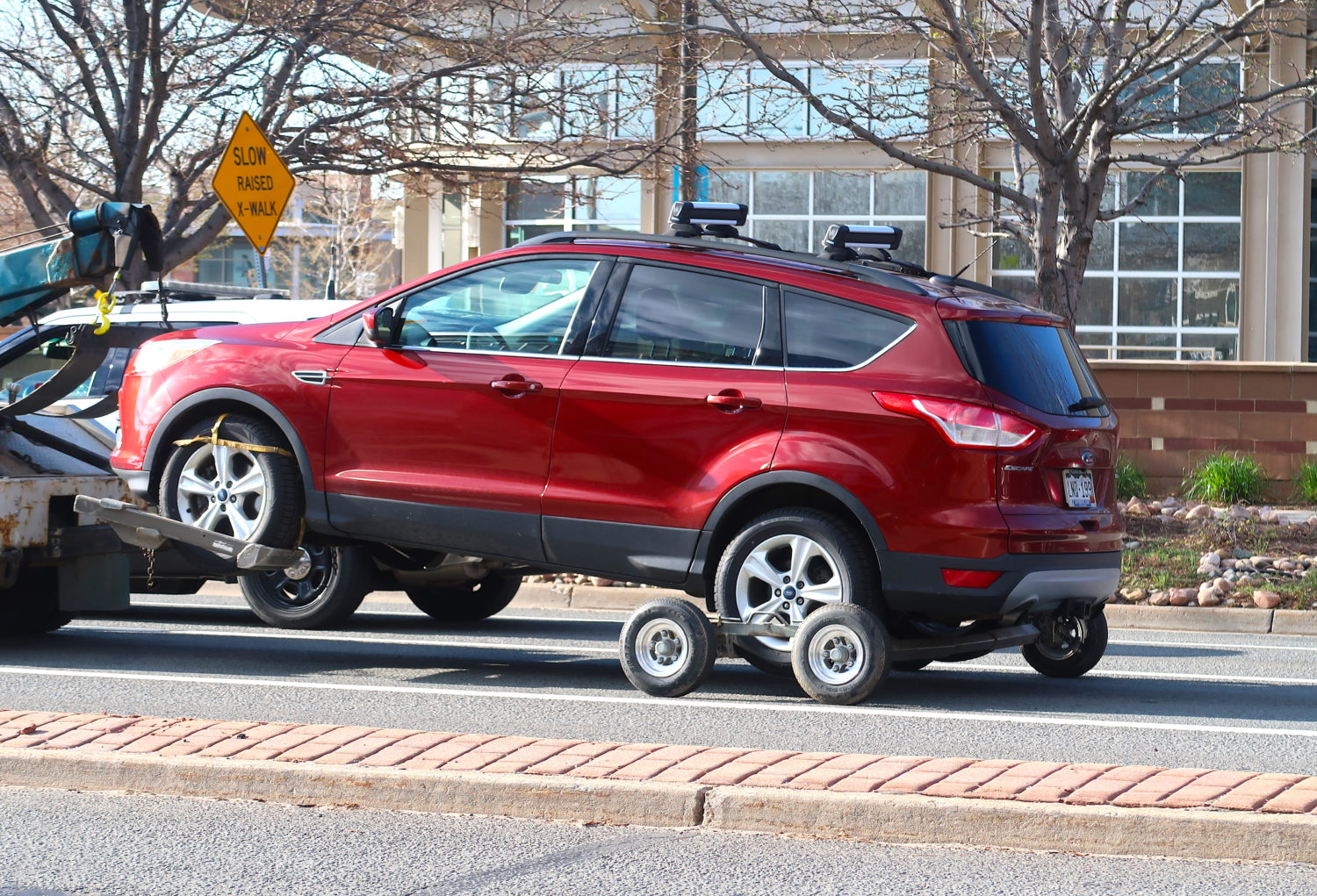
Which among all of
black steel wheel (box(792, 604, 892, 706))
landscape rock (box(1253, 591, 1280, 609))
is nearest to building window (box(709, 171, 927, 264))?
landscape rock (box(1253, 591, 1280, 609))

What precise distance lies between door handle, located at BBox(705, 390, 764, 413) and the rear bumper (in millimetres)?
829

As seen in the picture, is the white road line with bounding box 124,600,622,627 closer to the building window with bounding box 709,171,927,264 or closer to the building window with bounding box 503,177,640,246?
the building window with bounding box 503,177,640,246

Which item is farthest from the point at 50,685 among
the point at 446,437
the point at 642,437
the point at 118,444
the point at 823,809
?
the point at 823,809

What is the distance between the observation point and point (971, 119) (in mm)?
15758

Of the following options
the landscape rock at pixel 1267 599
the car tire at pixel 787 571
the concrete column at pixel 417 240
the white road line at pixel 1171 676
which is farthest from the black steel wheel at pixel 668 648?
the concrete column at pixel 417 240

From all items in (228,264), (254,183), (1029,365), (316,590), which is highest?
(228,264)

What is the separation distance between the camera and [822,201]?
1061 inches

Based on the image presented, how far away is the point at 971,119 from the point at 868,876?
40.5 ft

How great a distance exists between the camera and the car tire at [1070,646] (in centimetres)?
796

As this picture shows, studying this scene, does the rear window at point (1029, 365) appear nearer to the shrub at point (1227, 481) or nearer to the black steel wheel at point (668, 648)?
the black steel wheel at point (668, 648)

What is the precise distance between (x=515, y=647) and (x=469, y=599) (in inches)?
35.4

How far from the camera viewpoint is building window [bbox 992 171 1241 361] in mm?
25750

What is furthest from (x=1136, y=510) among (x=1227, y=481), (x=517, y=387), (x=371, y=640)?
(x=517, y=387)

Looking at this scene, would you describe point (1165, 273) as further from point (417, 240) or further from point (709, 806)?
point (709, 806)
